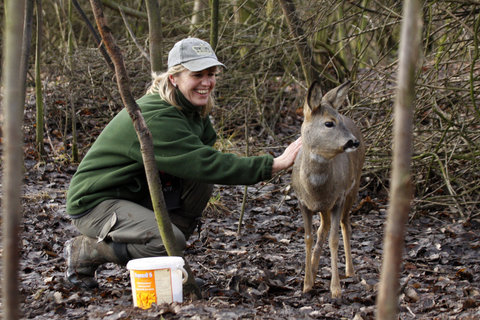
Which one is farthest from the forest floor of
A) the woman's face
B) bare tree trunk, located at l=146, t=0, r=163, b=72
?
bare tree trunk, located at l=146, t=0, r=163, b=72

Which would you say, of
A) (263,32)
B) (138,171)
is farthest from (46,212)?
(263,32)

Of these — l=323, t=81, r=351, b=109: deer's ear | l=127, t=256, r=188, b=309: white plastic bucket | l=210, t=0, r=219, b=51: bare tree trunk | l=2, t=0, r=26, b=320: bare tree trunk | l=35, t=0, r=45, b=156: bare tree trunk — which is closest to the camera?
l=2, t=0, r=26, b=320: bare tree trunk

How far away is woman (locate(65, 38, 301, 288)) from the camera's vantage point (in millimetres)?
4008

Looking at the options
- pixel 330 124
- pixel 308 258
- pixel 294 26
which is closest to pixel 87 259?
pixel 308 258

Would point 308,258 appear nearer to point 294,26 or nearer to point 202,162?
point 202,162

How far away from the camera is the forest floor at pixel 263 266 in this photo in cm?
378

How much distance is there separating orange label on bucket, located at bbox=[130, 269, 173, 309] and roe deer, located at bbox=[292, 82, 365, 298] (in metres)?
1.25

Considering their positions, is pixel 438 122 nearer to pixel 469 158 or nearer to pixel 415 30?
pixel 469 158

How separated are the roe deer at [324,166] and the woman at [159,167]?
0.66ft

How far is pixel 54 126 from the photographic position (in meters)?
9.19

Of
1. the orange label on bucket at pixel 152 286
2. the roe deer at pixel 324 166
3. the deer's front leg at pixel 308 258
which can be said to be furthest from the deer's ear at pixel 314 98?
the orange label on bucket at pixel 152 286

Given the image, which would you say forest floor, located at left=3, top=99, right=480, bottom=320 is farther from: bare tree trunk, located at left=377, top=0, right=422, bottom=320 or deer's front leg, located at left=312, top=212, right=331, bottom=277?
bare tree trunk, located at left=377, top=0, right=422, bottom=320

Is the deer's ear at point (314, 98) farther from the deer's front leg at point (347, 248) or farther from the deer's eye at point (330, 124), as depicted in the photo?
the deer's front leg at point (347, 248)

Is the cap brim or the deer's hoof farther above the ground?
the cap brim
